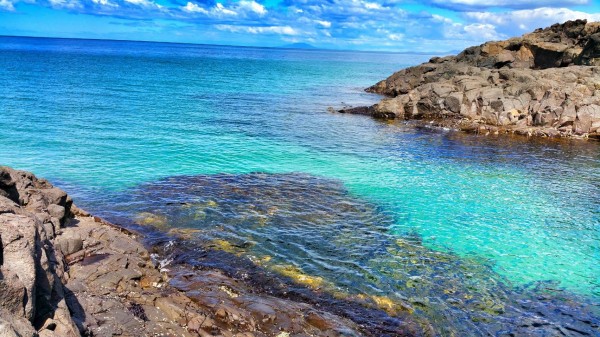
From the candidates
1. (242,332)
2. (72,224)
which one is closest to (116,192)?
(72,224)

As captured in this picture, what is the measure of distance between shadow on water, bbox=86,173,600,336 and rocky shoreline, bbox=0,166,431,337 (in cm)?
70

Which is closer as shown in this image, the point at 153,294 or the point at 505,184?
the point at 153,294

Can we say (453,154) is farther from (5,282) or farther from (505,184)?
(5,282)

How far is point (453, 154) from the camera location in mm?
41031

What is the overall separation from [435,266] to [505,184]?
15586mm

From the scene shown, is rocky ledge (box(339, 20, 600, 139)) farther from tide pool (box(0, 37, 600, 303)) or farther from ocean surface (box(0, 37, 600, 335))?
ocean surface (box(0, 37, 600, 335))

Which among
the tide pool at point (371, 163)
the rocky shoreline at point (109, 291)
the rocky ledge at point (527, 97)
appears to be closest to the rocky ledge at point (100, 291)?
the rocky shoreline at point (109, 291)

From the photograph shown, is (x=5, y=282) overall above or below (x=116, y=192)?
above

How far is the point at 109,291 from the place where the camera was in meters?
14.4

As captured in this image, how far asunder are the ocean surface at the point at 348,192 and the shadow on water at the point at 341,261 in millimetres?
105

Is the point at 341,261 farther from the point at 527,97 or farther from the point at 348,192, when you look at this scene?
the point at 527,97

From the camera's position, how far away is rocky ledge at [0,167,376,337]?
9.19m

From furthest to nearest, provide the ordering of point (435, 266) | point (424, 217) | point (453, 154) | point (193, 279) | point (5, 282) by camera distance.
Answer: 1. point (453, 154)
2. point (424, 217)
3. point (435, 266)
4. point (193, 279)
5. point (5, 282)

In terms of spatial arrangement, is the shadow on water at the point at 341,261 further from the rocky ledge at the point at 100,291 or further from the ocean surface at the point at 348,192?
the rocky ledge at the point at 100,291
